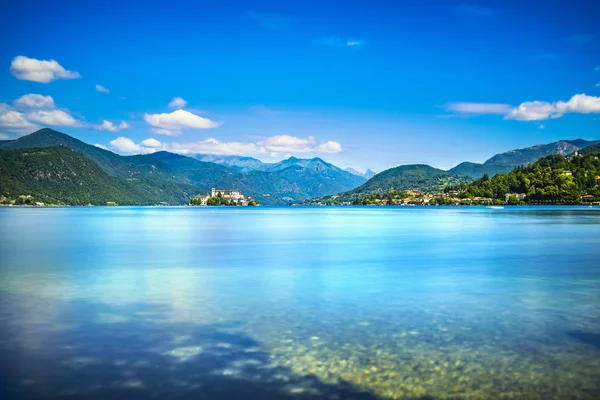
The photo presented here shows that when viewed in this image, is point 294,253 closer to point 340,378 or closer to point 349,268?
point 349,268

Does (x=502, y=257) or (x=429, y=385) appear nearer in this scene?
(x=429, y=385)

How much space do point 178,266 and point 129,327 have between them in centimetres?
1520

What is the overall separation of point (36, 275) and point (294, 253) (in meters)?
18.2

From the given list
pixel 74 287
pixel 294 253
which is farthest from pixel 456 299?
pixel 294 253

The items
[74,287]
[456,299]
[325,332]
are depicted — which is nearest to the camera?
[325,332]

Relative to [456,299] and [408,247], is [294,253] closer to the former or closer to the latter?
[408,247]

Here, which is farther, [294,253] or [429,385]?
[294,253]

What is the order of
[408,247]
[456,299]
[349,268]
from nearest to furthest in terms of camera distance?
[456,299] → [349,268] → [408,247]

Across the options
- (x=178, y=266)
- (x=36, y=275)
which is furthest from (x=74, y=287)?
(x=178, y=266)

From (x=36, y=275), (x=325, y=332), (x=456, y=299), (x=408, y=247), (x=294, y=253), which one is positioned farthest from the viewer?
(x=408, y=247)

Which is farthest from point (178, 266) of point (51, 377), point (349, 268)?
point (51, 377)

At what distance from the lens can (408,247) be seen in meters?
42.8

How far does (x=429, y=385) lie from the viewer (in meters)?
9.34

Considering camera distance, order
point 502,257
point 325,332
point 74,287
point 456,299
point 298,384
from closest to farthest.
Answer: point 298,384 → point 325,332 → point 456,299 → point 74,287 → point 502,257
